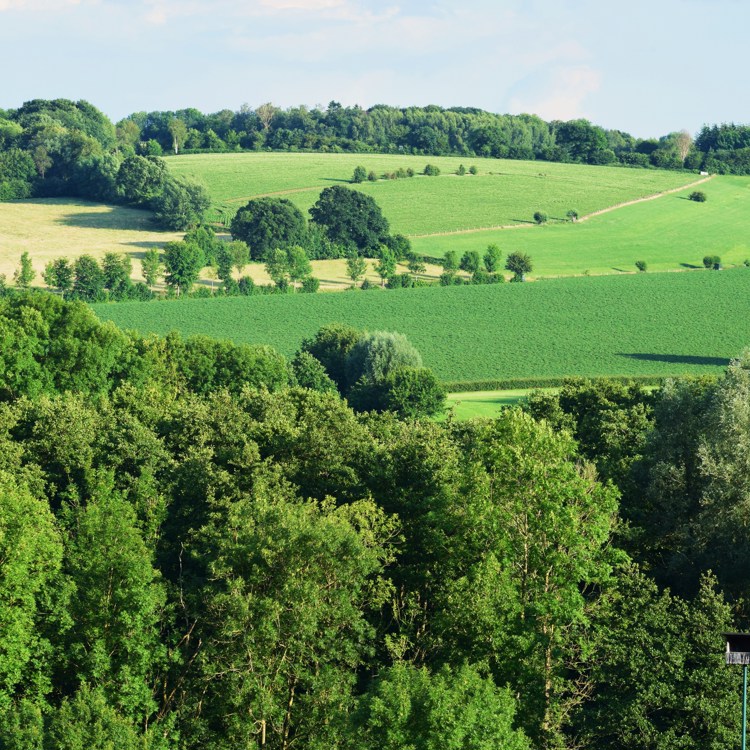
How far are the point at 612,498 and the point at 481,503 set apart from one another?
13.1 feet

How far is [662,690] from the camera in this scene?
37375mm

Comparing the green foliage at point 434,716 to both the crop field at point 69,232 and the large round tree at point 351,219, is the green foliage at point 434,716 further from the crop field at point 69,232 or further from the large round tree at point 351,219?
the large round tree at point 351,219

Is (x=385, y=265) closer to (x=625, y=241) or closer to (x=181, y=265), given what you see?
(x=181, y=265)

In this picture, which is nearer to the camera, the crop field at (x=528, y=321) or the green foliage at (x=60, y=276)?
the crop field at (x=528, y=321)

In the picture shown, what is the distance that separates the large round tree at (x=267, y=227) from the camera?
158875 mm

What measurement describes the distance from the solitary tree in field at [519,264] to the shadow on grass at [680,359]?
3954 centimetres

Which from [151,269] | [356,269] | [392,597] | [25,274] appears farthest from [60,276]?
[392,597]

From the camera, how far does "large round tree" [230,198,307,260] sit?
521ft

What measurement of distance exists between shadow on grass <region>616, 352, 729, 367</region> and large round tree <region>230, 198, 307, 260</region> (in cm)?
5492

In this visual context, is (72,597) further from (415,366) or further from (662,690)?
(415,366)

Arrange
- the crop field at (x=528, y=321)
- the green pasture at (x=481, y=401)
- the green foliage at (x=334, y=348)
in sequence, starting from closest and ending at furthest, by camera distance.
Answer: the green pasture at (x=481, y=401) → the green foliage at (x=334, y=348) → the crop field at (x=528, y=321)

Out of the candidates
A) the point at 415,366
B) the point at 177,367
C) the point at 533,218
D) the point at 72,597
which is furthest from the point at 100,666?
the point at 533,218

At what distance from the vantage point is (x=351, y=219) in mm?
168000

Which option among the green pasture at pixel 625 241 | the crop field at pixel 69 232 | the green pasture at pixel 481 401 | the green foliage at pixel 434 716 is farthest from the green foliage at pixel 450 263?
the green foliage at pixel 434 716
